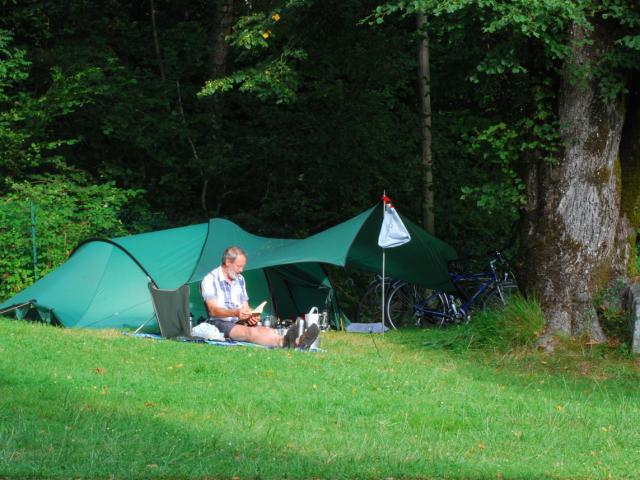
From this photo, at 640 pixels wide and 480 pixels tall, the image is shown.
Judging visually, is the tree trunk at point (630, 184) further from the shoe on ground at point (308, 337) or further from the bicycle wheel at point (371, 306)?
the bicycle wheel at point (371, 306)

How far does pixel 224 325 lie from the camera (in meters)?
11.3

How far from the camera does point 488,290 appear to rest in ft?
44.0

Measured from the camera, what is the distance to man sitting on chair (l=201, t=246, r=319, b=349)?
11.0 metres

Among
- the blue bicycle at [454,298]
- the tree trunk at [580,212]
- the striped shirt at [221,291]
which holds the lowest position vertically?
the blue bicycle at [454,298]

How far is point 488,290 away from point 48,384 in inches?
268

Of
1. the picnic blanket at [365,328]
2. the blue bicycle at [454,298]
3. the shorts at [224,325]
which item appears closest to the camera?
the shorts at [224,325]

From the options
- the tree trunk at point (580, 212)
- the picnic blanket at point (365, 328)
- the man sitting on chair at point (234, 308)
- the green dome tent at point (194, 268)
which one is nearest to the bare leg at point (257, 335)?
the man sitting on chair at point (234, 308)

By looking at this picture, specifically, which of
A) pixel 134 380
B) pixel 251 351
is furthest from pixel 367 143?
pixel 134 380

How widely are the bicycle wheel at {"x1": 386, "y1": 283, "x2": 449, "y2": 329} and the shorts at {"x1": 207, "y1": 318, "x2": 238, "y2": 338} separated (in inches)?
119

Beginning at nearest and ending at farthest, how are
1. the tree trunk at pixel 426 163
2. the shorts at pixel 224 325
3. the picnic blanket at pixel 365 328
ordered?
the shorts at pixel 224 325, the picnic blanket at pixel 365 328, the tree trunk at pixel 426 163

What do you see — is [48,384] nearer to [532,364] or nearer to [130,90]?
[532,364]

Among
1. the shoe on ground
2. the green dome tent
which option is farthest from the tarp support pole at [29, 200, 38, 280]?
the shoe on ground

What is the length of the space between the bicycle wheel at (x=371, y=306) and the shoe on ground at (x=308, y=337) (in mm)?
3789

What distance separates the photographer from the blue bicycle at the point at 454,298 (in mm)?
13359
